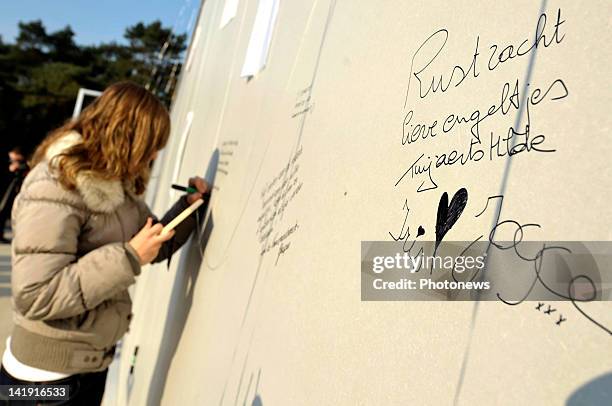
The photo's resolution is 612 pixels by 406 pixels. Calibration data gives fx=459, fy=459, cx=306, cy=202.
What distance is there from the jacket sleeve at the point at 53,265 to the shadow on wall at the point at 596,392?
1.22 meters

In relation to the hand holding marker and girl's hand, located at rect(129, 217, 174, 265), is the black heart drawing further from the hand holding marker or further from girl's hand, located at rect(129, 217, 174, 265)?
the hand holding marker

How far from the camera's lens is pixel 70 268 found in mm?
1264

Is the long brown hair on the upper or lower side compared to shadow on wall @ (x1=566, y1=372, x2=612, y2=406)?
upper

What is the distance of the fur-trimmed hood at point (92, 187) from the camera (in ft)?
4.29

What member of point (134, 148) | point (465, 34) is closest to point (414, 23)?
point (465, 34)

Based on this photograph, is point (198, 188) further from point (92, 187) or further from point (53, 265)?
point (53, 265)

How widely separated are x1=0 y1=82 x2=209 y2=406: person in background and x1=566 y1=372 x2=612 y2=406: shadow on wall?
122 centimetres

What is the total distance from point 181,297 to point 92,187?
752 mm

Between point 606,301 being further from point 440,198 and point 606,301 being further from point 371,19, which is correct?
point 371,19

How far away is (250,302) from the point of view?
1.01 metres

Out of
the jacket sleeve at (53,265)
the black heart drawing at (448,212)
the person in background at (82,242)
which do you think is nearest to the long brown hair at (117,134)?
the person in background at (82,242)

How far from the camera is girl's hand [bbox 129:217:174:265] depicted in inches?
56.4

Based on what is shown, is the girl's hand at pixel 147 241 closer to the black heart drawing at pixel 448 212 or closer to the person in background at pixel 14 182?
the black heart drawing at pixel 448 212

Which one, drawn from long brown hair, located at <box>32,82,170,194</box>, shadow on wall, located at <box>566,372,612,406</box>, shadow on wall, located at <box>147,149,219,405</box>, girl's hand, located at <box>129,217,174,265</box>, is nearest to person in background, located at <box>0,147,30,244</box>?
shadow on wall, located at <box>147,149,219,405</box>
